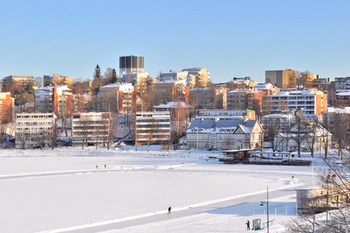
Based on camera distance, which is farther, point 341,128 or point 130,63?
point 130,63

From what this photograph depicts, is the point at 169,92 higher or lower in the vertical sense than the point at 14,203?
higher

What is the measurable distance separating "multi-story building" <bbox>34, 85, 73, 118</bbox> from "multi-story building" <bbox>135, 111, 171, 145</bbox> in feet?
80.6

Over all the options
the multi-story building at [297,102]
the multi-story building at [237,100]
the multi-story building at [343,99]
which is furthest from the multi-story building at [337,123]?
the multi-story building at [343,99]

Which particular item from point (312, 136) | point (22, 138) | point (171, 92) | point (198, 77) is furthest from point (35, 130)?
point (198, 77)

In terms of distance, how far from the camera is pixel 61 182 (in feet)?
132

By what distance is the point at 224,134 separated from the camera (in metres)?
74.8

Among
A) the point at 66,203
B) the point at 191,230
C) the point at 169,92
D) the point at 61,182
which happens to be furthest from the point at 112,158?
the point at 169,92

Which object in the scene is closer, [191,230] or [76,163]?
[191,230]

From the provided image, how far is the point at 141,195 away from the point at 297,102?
68777 mm

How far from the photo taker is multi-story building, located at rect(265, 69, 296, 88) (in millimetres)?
158625

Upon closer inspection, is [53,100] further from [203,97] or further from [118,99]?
[203,97]

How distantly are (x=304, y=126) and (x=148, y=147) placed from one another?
60.9 feet

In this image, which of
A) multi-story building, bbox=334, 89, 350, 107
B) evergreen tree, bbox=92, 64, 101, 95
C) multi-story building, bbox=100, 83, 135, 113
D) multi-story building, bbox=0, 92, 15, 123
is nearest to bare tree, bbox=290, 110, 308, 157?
multi-story building, bbox=100, 83, 135, 113

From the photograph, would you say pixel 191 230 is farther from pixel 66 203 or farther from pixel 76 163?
pixel 76 163
